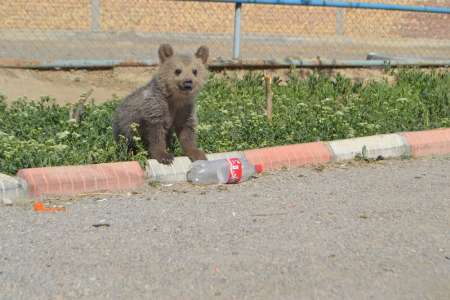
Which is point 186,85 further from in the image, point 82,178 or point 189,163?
point 82,178

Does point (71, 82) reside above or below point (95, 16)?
below

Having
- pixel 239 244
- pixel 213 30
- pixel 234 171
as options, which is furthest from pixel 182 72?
pixel 213 30

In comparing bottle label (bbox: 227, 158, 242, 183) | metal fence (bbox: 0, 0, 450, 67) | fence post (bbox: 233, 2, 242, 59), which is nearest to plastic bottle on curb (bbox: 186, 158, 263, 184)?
bottle label (bbox: 227, 158, 242, 183)

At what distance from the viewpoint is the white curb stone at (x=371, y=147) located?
832cm

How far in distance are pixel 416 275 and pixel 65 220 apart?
2.38 meters

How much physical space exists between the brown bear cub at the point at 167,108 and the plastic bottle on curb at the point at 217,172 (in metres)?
0.28

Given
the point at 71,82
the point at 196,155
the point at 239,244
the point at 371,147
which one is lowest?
the point at 239,244

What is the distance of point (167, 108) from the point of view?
7.87 meters

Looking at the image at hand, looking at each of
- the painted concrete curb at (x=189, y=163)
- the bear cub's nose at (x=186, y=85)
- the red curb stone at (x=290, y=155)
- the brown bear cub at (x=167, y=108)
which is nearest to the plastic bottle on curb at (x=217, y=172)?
the painted concrete curb at (x=189, y=163)

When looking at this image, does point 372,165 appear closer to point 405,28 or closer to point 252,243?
point 252,243

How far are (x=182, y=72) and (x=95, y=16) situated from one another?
43.0 feet

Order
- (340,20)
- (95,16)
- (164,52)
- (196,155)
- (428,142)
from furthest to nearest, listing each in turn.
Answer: (340,20) < (95,16) < (428,142) < (164,52) < (196,155)

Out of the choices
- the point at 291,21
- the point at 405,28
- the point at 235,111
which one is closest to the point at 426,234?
the point at 235,111

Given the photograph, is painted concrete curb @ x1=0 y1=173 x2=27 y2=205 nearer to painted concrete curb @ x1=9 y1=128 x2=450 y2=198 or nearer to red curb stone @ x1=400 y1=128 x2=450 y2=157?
painted concrete curb @ x1=9 y1=128 x2=450 y2=198
